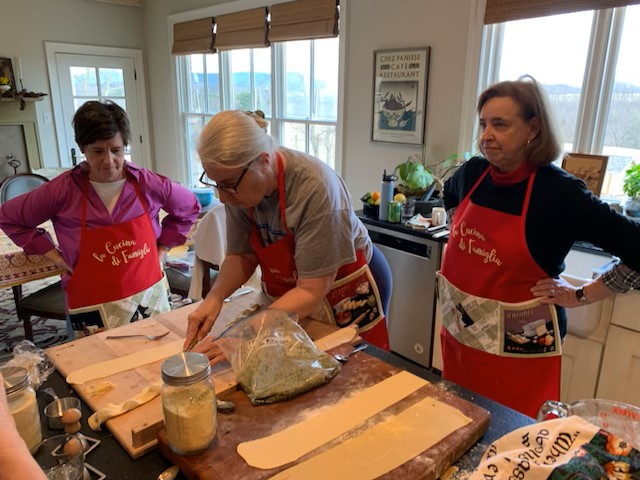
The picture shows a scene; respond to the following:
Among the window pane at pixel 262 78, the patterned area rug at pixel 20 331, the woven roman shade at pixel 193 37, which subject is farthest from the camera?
the woven roman shade at pixel 193 37

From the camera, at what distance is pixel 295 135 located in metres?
3.69

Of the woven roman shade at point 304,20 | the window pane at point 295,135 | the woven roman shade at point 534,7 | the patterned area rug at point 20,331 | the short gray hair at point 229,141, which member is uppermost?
the woven roman shade at point 304,20

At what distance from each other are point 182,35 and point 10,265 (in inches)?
122

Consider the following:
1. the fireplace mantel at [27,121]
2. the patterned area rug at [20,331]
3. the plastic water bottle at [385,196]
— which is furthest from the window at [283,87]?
the patterned area rug at [20,331]

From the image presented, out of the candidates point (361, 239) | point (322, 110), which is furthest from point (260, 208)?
point (322, 110)

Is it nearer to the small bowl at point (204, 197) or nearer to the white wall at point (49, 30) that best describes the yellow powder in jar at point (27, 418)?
the small bowl at point (204, 197)

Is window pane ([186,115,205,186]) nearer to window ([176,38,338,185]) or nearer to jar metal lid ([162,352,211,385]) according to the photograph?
window ([176,38,338,185])

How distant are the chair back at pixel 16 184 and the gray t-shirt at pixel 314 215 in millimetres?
2607

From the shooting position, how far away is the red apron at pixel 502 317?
128 centimetres

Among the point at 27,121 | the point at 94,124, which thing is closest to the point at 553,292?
the point at 94,124

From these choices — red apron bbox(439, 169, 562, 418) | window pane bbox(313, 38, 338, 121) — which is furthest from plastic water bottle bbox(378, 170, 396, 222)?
window pane bbox(313, 38, 338, 121)

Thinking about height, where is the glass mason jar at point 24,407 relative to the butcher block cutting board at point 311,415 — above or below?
above

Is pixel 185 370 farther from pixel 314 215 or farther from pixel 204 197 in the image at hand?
pixel 204 197

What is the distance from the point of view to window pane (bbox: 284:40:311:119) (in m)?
3.45
